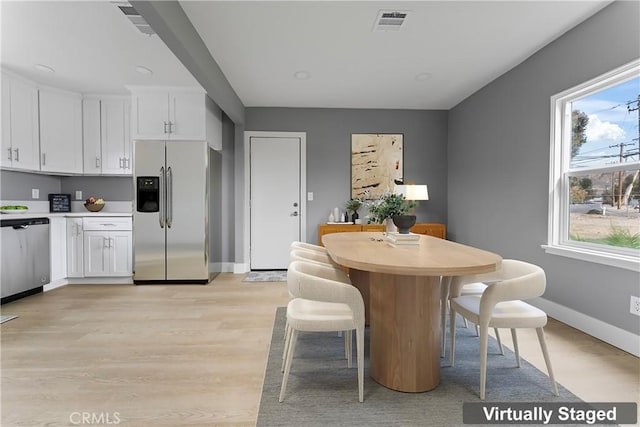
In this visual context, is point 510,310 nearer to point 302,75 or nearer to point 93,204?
point 302,75

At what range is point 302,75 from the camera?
3.75 m

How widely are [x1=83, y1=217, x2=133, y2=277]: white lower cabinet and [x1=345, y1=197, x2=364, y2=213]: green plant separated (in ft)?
10.0

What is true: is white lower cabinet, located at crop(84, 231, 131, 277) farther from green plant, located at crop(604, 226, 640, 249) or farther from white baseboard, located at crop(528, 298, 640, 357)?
green plant, located at crop(604, 226, 640, 249)

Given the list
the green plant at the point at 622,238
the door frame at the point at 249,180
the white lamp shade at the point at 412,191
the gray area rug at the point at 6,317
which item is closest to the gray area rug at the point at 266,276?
the door frame at the point at 249,180

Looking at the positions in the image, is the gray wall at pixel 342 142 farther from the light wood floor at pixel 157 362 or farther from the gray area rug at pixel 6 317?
the gray area rug at pixel 6 317

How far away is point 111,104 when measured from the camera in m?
4.43

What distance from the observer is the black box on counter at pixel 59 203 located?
448 cm

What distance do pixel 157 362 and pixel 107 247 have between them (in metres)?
2.68

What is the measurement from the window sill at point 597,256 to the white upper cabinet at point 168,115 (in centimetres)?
411

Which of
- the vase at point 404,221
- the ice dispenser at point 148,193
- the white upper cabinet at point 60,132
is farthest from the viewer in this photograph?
the ice dispenser at point 148,193

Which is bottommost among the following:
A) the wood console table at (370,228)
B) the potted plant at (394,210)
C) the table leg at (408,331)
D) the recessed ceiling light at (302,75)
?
the table leg at (408,331)

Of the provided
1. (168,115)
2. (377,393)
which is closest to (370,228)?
(377,393)

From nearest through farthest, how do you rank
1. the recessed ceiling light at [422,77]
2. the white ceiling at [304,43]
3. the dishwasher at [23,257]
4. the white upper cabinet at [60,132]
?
the white ceiling at [304,43] < the dishwasher at [23,257] < the recessed ceiling light at [422,77] < the white upper cabinet at [60,132]

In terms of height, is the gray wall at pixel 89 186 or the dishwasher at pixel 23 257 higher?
the gray wall at pixel 89 186
